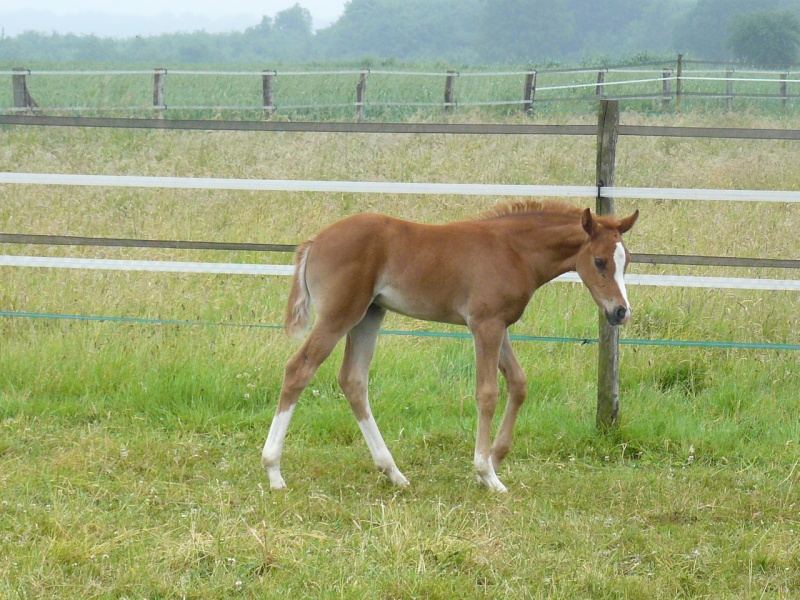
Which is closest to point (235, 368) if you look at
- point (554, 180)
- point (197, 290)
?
point (197, 290)

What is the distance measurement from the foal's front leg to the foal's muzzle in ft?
1.67

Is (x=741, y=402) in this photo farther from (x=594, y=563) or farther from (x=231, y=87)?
(x=231, y=87)

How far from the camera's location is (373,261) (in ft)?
14.2

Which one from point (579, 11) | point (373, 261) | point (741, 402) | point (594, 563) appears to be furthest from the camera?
point (579, 11)

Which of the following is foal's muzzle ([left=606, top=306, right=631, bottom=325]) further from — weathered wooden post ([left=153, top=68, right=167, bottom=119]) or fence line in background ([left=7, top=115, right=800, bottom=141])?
weathered wooden post ([left=153, top=68, right=167, bottom=119])

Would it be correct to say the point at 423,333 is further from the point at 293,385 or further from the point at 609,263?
the point at 609,263

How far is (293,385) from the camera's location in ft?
14.3

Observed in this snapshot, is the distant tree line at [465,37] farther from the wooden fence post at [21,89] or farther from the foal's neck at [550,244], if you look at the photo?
the foal's neck at [550,244]

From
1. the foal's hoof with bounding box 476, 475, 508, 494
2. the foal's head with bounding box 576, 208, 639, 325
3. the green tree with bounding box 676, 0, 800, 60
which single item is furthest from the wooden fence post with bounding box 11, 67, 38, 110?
the green tree with bounding box 676, 0, 800, 60

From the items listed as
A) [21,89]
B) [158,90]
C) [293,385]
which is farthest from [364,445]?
[158,90]

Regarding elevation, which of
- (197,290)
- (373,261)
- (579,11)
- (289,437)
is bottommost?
(289,437)

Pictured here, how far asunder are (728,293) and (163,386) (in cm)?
387

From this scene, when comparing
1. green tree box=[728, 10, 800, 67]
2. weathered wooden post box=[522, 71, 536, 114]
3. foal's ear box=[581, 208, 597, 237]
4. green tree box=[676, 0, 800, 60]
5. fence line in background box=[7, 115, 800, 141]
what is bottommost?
foal's ear box=[581, 208, 597, 237]

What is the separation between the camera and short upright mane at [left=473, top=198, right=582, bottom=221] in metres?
4.46
